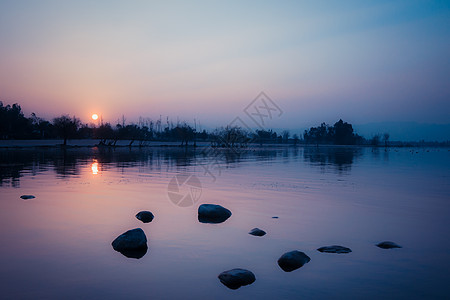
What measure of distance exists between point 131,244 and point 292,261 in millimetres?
4631

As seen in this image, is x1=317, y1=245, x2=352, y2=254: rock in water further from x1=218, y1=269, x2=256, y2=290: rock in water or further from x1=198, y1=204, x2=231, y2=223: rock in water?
x1=198, y1=204, x2=231, y2=223: rock in water

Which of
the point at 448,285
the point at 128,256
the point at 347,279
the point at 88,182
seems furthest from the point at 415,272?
the point at 88,182

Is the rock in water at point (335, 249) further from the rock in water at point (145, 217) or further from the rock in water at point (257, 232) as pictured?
the rock in water at point (145, 217)

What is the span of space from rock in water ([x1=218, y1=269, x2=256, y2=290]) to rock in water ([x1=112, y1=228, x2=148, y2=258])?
2.92m

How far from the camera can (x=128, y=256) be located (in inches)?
355

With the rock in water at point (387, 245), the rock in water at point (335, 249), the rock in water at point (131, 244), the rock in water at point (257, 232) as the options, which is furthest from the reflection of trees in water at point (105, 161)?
the rock in water at point (387, 245)

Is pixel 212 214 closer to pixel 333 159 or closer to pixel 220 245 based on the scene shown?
pixel 220 245

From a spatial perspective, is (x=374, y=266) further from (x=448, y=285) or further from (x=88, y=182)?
(x=88, y=182)

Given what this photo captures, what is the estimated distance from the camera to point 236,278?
737 cm

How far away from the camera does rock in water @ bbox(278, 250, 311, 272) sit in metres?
8.30

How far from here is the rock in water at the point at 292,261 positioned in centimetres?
830

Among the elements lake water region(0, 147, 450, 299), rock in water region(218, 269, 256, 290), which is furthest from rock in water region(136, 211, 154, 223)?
rock in water region(218, 269, 256, 290)

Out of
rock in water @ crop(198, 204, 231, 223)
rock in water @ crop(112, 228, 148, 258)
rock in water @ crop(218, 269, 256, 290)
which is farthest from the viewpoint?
rock in water @ crop(198, 204, 231, 223)

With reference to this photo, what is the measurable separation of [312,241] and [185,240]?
4.08 meters
